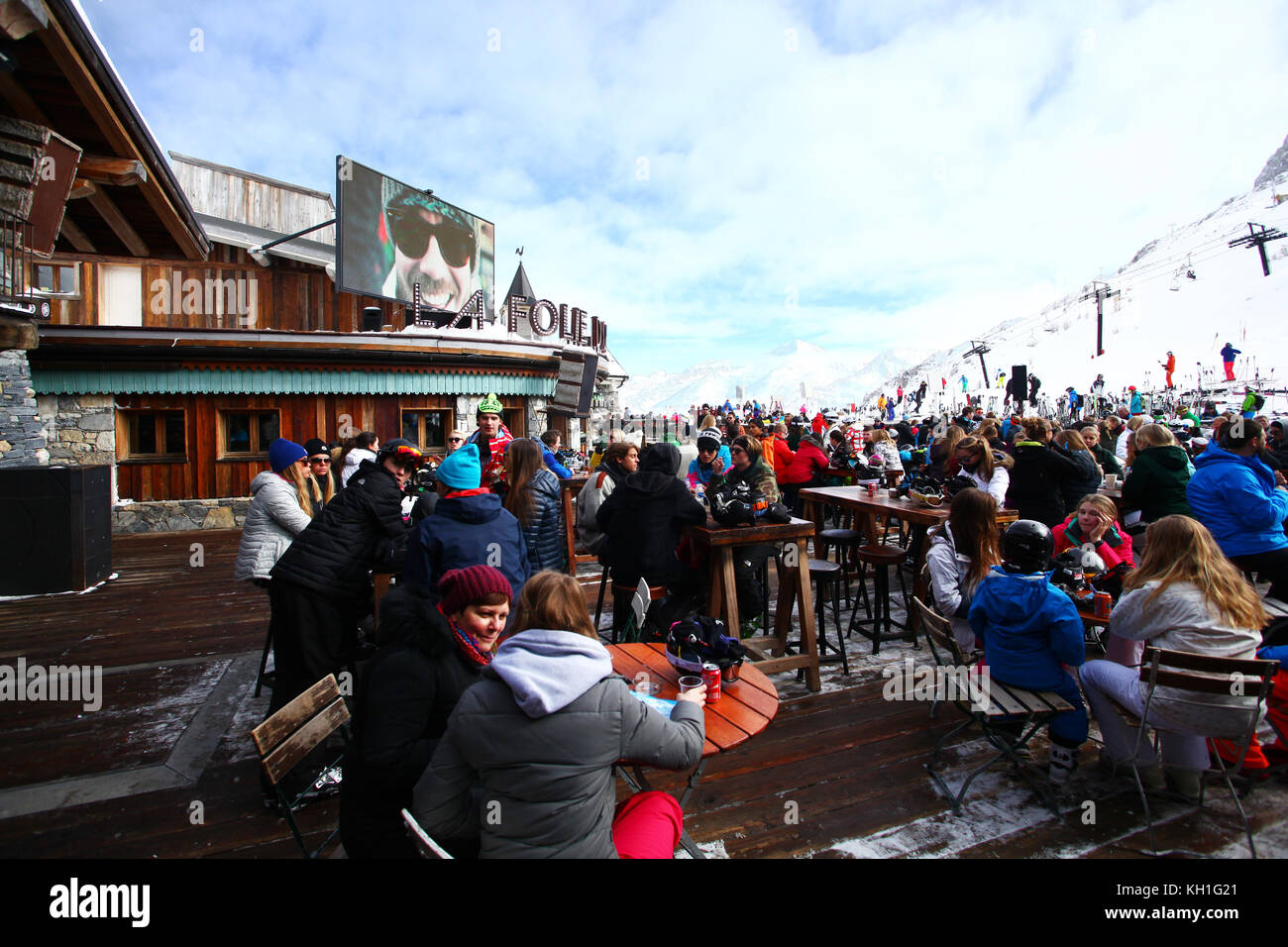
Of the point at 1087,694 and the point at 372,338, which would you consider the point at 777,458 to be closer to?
the point at 1087,694

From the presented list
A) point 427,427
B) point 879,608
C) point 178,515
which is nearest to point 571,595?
point 879,608

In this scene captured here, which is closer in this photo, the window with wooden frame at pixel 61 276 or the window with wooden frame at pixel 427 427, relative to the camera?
the window with wooden frame at pixel 61 276

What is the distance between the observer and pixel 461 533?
12.6ft

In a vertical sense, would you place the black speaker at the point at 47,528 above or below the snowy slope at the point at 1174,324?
below

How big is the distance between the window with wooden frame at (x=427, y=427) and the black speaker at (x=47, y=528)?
595 centimetres

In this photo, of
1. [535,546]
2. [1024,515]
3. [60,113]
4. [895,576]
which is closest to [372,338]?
[60,113]

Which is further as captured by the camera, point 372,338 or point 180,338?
point 372,338

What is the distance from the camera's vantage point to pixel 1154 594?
340 centimetres

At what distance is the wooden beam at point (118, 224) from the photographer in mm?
6363

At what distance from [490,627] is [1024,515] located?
5970 millimetres

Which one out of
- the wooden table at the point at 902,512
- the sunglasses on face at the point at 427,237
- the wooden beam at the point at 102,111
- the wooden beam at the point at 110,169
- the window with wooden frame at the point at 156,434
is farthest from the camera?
the sunglasses on face at the point at 427,237

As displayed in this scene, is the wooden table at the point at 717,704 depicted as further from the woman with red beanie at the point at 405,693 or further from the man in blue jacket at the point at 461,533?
the man in blue jacket at the point at 461,533

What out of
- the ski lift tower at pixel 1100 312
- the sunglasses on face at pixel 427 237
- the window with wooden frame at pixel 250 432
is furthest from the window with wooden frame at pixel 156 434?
the ski lift tower at pixel 1100 312
